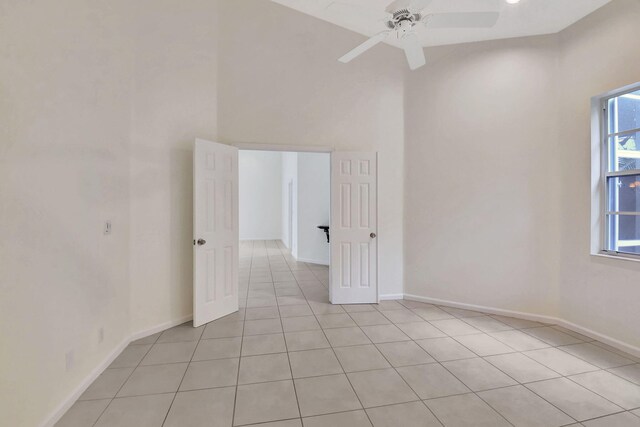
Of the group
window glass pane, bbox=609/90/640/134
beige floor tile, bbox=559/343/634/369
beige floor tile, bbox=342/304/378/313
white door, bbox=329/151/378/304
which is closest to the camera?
beige floor tile, bbox=559/343/634/369

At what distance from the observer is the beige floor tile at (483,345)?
2732 mm

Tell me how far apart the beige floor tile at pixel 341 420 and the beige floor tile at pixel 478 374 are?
0.89 metres

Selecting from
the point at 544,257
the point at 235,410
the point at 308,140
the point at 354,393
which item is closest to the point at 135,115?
the point at 308,140

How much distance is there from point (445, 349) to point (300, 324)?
4.95ft

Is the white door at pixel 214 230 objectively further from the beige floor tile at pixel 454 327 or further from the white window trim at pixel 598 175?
the white window trim at pixel 598 175

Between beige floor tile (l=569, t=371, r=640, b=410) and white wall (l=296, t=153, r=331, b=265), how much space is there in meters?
4.75

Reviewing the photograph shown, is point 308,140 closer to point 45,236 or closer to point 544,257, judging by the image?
point 45,236

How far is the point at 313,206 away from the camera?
6934 mm

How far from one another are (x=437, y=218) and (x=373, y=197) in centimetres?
89

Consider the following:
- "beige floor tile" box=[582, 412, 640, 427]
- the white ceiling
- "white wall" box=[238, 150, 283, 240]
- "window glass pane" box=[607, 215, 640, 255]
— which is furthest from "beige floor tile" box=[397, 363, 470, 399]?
"white wall" box=[238, 150, 283, 240]

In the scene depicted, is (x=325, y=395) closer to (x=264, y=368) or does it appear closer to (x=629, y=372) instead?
(x=264, y=368)

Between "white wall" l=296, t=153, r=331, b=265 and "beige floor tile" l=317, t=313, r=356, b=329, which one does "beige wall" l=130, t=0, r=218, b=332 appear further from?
"white wall" l=296, t=153, r=331, b=265

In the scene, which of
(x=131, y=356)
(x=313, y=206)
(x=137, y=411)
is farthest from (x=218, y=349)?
(x=313, y=206)

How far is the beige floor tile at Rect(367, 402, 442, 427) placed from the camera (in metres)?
1.81
